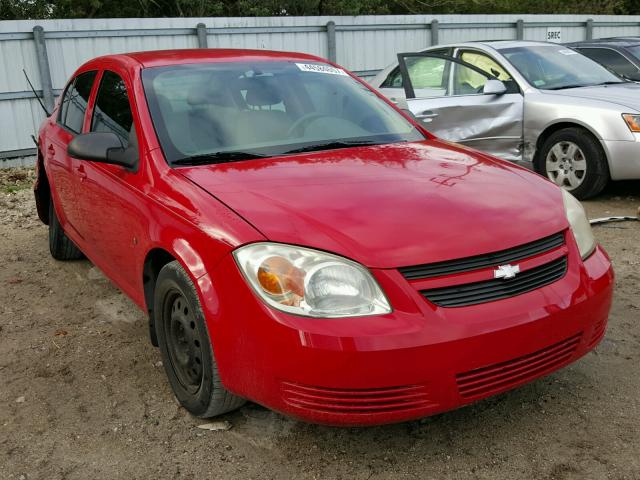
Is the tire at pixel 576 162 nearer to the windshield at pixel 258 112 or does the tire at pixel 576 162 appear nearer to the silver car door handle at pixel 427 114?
the silver car door handle at pixel 427 114

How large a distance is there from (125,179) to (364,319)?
1573 mm

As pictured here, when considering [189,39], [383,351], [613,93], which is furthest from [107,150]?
[189,39]

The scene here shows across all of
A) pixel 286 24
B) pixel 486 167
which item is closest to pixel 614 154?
pixel 486 167

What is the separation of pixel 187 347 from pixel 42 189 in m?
2.97

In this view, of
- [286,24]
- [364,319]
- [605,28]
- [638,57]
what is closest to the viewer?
[364,319]

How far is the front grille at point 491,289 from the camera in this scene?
2383 millimetres

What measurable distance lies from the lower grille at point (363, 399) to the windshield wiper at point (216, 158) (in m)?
1.19

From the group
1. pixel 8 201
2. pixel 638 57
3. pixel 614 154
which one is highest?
pixel 638 57

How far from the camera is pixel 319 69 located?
13.4 feet

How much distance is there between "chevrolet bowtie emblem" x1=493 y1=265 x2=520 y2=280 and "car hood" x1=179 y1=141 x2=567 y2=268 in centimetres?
8

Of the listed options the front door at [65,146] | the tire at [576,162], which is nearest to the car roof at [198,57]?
the front door at [65,146]

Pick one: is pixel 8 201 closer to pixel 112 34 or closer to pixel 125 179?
pixel 112 34

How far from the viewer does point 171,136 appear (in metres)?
3.24

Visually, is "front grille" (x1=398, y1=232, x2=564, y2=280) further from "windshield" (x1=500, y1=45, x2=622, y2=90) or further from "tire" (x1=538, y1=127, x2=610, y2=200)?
"windshield" (x1=500, y1=45, x2=622, y2=90)
